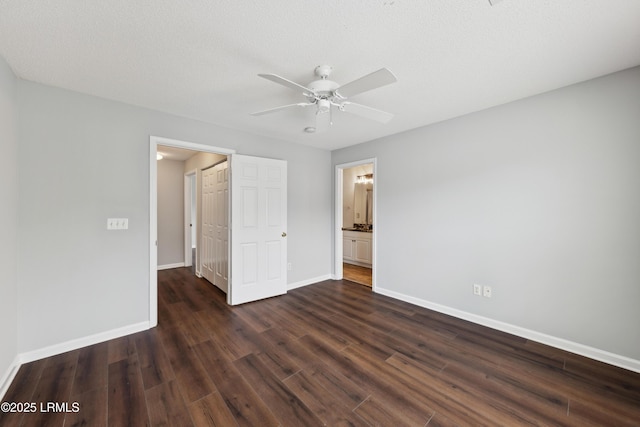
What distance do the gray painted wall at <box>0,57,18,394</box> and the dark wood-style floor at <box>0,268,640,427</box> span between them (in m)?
0.32

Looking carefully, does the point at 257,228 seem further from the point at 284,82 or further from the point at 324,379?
the point at 284,82

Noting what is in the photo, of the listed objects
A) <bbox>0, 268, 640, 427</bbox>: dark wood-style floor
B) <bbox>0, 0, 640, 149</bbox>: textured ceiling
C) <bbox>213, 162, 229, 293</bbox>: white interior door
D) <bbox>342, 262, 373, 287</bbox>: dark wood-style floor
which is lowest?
<bbox>0, 268, 640, 427</bbox>: dark wood-style floor

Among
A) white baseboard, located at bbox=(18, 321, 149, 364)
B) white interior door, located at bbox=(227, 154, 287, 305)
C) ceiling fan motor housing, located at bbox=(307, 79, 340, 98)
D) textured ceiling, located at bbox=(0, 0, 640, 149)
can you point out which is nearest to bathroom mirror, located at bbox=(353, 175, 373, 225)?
white interior door, located at bbox=(227, 154, 287, 305)

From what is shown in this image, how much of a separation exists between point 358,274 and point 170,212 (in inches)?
171

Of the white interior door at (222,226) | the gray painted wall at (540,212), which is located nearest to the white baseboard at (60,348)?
the white interior door at (222,226)

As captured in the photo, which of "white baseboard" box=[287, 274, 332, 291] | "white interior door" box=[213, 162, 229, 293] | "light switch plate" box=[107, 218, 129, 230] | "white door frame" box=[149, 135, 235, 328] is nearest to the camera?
"light switch plate" box=[107, 218, 129, 230]

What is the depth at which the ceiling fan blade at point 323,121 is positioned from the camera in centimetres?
291

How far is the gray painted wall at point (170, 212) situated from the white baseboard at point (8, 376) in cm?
337

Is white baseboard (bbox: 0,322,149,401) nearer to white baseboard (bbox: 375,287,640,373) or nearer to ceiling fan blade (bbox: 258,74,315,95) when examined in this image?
ceiling fan blade (bbox: 258,74,315,95)

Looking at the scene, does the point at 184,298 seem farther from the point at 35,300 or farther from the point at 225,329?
the point at 35,300

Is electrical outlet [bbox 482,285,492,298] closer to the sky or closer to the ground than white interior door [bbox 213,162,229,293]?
closer to the ground

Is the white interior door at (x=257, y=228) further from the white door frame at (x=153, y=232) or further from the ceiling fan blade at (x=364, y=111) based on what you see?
the ceiling fan blade at (x=364, y=111)

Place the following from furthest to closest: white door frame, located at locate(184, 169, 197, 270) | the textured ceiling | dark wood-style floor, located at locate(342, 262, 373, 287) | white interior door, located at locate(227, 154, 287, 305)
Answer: white door frame, located at locate(184, 169, 197, 270) → dark wood-style floor, located at locate(342, 262, 373, 287) → white interior door, located at locate(227, 154, 287, 305) → the textured ceiling

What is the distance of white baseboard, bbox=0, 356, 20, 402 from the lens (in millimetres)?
1759
